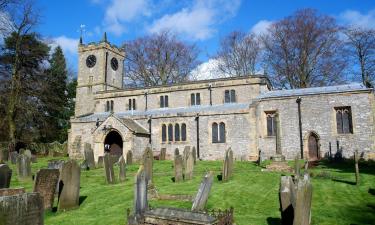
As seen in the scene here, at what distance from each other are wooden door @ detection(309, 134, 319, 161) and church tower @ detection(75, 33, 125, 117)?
923 inches

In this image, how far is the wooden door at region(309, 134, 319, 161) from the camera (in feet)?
72.9

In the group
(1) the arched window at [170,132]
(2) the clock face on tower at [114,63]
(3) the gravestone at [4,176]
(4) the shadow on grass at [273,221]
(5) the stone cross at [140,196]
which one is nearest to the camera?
(5) the stone cross at [140,196]

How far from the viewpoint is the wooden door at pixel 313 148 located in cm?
2223

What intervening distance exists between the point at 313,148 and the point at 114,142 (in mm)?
15717

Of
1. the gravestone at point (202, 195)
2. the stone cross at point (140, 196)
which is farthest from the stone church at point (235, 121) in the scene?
the stone cross at point (140, 196)

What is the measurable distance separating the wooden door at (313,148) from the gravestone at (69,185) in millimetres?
17189

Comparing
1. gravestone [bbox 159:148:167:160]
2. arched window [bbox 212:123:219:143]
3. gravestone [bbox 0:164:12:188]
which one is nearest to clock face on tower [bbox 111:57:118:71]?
gravestone [bbox 159:148:167:160]

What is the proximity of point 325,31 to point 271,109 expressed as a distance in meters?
14.4

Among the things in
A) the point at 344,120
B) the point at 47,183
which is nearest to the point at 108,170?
the point at 47,183

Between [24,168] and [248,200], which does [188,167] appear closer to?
[248,200]

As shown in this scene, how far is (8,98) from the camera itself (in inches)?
1172

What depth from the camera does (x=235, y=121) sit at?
24.3 metres

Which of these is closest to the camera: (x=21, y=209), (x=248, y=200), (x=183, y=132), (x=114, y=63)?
(x=21, y=209)

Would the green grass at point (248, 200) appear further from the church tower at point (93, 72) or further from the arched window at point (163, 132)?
the church tower at point (93, 72)
